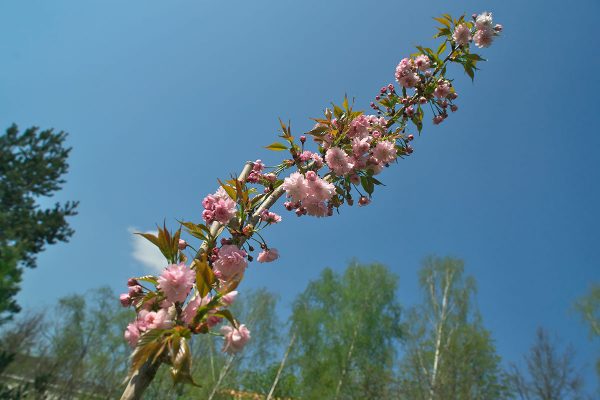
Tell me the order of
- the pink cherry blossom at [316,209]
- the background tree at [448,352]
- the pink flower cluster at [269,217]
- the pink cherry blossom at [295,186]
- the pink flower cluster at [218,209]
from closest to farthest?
the pink flower cluster at [218,209]
the pink flower cluster at [269,217]
the pink cherry blossom at [295,186]
the pink cherry blossom at [316,209]
the background tree at [448,352]

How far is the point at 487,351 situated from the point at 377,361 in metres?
5.12

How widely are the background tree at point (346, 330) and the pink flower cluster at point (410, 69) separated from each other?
51.9ft

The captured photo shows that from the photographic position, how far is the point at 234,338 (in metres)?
1.38

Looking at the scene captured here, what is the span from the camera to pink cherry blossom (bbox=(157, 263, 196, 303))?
1242 mm

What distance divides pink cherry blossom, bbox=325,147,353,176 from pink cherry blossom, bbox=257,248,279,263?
20.3 inches

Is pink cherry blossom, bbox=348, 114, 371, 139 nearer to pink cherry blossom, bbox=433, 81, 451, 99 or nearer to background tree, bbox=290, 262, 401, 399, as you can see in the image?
pink cherry blossom, bbox=433, 81, 451, 99

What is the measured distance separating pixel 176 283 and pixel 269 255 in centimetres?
61

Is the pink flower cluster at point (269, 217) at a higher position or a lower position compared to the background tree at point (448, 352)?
lower

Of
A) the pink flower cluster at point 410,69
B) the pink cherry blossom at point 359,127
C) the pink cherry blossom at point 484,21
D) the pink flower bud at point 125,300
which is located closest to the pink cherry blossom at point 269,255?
the pink flower bud at point 125,300

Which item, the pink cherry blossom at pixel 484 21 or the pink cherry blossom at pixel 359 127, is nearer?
the pink cherry blossom at pixel 359 127

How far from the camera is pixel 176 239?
137 cm

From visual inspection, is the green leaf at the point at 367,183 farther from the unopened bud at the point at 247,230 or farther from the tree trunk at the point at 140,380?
the tree trunk at the point at 140,380

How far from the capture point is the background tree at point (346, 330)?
57.0 feet

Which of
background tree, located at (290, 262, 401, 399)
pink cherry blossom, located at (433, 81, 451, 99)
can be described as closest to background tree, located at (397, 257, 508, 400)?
background tree, located at (290, 262, 401, 399)
